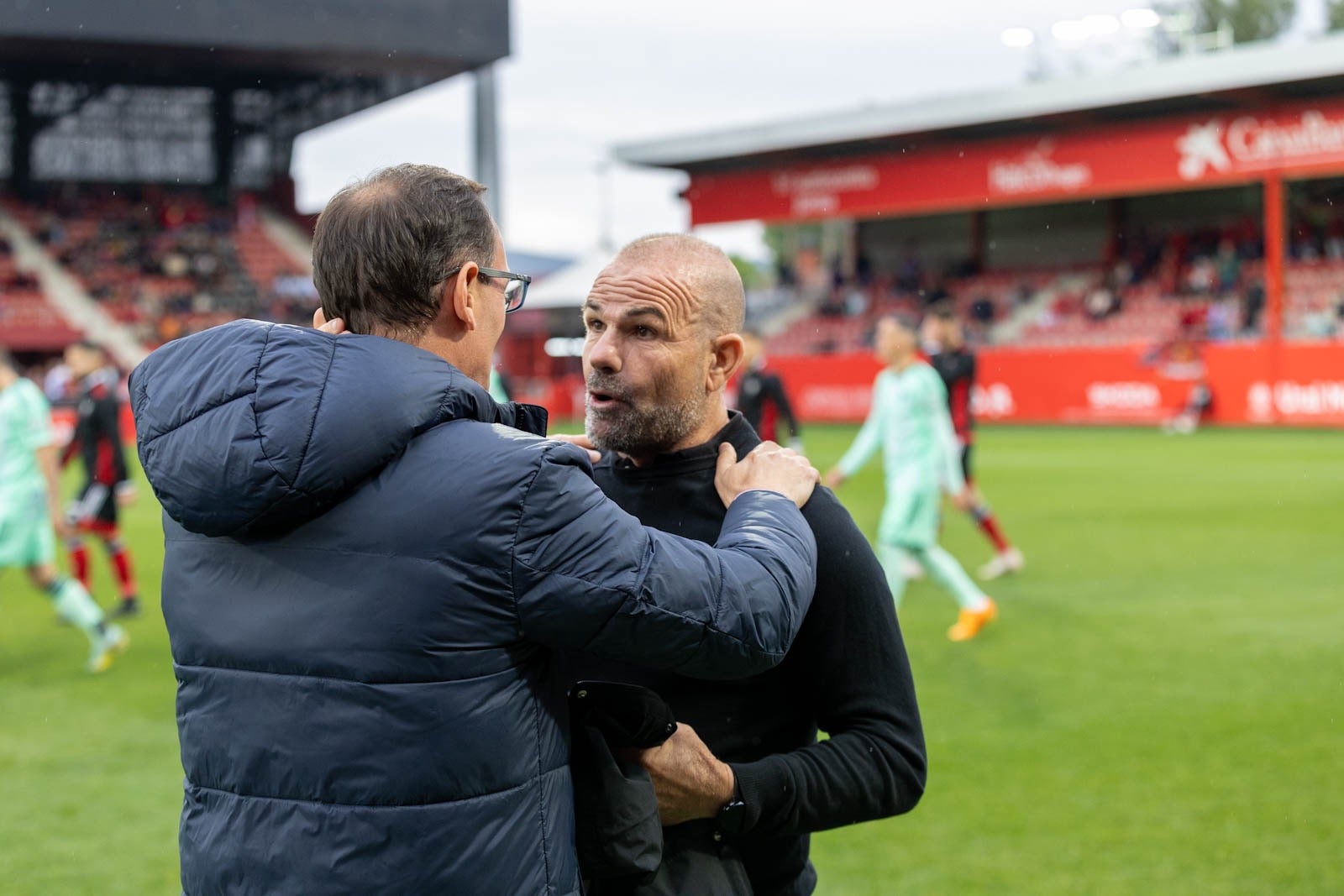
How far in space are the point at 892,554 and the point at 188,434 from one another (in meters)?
7.16

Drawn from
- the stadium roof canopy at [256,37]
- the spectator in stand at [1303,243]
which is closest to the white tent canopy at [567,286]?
the stadium roof canopy at [256,37]

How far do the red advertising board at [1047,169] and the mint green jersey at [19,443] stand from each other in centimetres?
2680

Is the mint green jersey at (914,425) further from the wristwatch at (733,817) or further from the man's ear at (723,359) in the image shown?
the wristwatch at (733,817)

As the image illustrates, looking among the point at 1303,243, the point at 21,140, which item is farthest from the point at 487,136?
the point at 21,140

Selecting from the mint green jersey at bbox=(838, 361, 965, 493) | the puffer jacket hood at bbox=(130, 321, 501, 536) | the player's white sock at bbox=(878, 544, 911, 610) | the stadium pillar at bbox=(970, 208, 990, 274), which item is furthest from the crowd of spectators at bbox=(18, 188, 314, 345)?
the puffer jacket hood at bbox=(130, 321, 501, 536)

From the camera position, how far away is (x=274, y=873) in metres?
1.75

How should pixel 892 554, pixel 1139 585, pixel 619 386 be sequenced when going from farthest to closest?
pixel 1139 585, pixel 892 554, pixel 619 386

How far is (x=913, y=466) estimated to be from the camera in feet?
28.0

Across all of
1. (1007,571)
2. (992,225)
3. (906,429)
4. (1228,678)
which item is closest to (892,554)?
(906,429)

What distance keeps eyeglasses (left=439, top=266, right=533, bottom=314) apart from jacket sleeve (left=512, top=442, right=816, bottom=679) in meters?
0.33

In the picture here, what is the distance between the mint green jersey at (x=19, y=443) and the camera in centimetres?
864

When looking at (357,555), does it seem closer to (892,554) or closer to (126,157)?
(892,554)

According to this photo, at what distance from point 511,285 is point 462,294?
6.1 inches

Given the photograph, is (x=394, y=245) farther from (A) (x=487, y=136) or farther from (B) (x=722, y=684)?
(A) (x=487, y=136)
